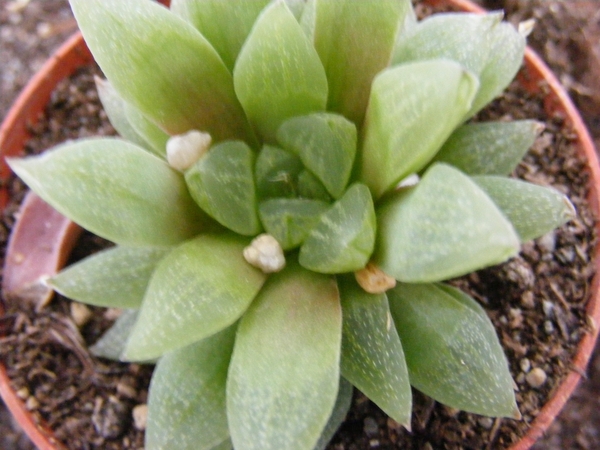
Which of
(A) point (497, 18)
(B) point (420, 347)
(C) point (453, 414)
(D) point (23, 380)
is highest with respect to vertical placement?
(A) point (497, 18)

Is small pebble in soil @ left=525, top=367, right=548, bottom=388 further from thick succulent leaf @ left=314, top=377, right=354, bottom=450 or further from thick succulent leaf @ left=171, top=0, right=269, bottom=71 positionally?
thick succulent leaf @ left=171, top=0, right=269, bottom=71

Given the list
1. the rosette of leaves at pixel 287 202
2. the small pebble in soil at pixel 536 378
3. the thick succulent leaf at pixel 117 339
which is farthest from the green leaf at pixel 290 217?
the small pebble in soil at pixel 536 378

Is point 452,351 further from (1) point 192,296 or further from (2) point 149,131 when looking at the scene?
(2) point 149,131

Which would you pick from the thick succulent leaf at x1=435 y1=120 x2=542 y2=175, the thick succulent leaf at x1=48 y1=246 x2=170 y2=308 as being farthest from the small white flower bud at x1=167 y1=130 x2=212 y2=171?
the thick succulent leaf at x1=435 y1=120 x2=542 y2=175

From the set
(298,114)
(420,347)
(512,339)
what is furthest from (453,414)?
(298,114)

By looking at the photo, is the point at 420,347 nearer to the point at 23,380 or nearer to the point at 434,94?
the point at 434,94

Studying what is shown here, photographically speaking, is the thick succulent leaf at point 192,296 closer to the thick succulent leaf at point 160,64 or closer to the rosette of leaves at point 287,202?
the rosette of leaves at point 287,202
